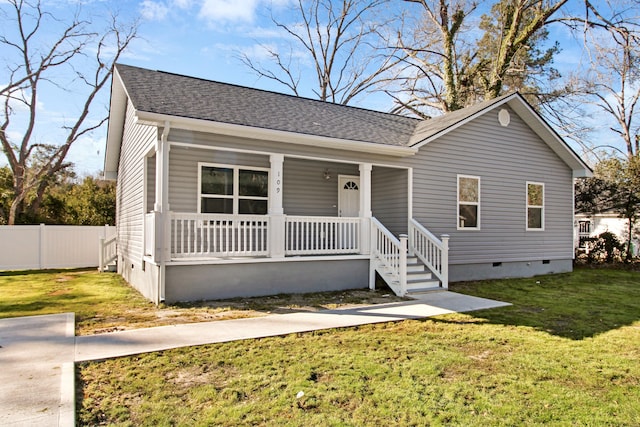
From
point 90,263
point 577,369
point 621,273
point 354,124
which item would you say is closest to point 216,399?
point 577,369

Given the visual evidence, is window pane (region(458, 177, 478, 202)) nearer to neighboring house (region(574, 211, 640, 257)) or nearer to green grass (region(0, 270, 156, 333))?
green grass (region(0, 270, 156, 333))

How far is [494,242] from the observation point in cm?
1150

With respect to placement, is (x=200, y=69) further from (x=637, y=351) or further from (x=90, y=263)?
(x=637, y=351)

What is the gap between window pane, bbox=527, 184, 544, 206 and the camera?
12312 mm

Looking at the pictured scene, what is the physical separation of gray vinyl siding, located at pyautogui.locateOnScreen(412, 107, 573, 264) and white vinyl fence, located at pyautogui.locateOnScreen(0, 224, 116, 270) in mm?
11620

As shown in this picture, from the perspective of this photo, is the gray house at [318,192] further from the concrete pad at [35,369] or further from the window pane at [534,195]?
the concrete pad at [35,369]

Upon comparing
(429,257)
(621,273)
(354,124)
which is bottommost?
(621,273)

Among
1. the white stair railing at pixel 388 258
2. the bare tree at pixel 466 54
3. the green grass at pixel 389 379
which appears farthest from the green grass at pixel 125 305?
the bare tree at pixel 466 54

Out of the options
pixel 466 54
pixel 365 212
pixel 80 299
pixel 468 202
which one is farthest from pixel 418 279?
pixel 466 54

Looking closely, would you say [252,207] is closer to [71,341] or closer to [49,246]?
[71,341]

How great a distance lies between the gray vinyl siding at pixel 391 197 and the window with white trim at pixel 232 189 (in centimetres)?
318

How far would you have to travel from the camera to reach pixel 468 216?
11172mm

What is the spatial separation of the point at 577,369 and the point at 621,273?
449 inches

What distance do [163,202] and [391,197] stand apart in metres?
5.86
